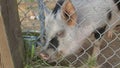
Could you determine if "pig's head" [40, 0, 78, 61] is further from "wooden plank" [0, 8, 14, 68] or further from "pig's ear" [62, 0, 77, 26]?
"wooden plank" [0, 8, 14, 68]

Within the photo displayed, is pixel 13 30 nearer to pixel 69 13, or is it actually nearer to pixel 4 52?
pixel 4 52

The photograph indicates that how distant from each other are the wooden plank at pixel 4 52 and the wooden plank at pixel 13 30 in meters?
0.03

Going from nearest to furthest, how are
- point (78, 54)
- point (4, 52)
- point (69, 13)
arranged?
point (4, 52)
point (69, 13)
point (78, 54)

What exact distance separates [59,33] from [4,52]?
84 centimetres

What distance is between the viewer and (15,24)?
220 cm

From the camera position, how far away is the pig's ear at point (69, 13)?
8.72ft

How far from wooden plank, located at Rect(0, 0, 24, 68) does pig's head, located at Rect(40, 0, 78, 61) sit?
1.44 feet

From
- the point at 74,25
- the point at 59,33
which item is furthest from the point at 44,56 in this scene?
the point at 74,25


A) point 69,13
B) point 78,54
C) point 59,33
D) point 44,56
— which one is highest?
point 69,13

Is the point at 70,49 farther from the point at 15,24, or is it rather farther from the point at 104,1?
the point at 15,24

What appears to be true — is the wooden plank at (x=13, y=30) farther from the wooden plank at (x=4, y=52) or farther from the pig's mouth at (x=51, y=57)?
the pig's mouth at (x=51, y=57)

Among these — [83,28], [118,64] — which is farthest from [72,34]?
[118,64]

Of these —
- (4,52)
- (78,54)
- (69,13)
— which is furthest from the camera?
(78,54)

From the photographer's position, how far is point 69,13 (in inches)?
107
